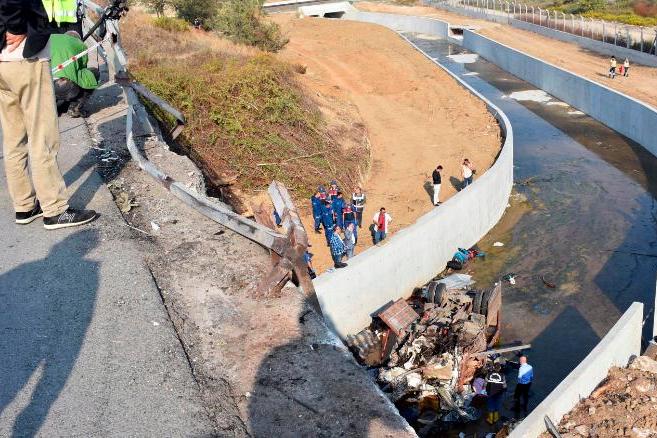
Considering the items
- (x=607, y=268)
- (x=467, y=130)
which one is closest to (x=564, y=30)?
(x=467, y=130)

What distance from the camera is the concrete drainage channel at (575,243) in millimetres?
13500

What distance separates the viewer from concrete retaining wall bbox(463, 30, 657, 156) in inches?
1070

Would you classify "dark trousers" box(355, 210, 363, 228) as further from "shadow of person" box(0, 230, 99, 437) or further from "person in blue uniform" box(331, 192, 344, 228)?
"shadow of person" box(0, 230, 99, 437)

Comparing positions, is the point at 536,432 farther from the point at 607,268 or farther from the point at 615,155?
the point at 615,155

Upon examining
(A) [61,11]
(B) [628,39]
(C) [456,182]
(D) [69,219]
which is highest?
(A) [61,11]

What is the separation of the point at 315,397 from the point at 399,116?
90.0 feet

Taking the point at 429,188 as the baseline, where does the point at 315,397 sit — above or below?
above

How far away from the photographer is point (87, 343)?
5.07 meters

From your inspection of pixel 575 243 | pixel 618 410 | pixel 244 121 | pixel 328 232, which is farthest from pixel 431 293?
pixel 244 121

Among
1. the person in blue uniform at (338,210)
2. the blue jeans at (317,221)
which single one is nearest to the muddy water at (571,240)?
the person in blue uniform at (338,210)

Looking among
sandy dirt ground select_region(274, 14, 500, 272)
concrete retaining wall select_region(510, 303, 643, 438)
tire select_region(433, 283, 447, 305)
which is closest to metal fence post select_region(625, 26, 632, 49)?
sandy dirt ground select_region(274, 14, 500, 272)

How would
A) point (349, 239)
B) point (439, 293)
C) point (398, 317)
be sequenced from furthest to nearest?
point (349, 239), point (439, 293), point (398, 317)

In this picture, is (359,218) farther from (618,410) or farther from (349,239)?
(618,410)

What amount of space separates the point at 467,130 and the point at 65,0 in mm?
19035
